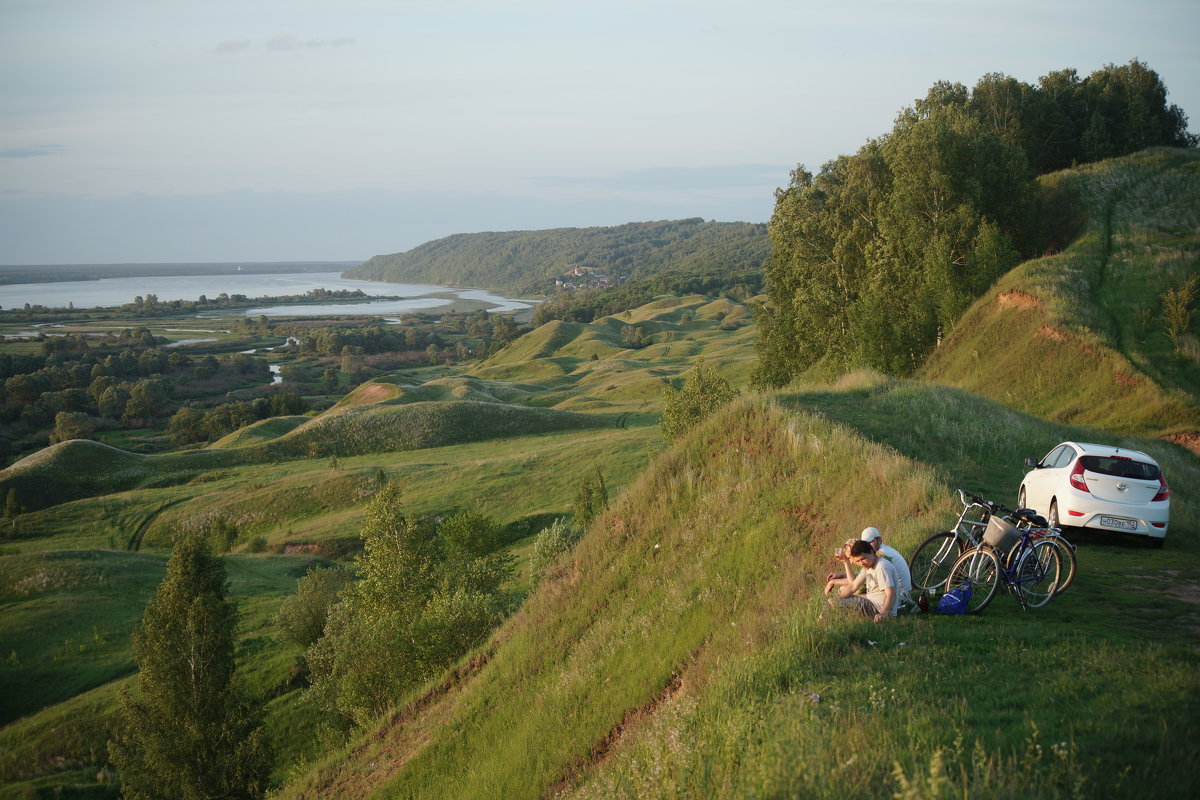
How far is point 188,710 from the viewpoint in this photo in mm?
23344

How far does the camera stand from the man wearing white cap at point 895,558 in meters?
9.73

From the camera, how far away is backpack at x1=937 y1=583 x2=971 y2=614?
32.2ft

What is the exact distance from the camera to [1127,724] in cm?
619

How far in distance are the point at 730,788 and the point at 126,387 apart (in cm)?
15097

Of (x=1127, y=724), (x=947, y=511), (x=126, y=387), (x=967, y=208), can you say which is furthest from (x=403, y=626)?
(x=126, y=387)

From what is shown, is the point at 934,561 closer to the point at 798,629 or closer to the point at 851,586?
the point at 851,586

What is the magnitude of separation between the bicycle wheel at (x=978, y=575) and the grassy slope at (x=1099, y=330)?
79.8ft

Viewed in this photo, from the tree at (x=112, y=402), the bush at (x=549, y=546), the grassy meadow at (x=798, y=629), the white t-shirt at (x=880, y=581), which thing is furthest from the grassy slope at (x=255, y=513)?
the tree at (x=112, y=402)

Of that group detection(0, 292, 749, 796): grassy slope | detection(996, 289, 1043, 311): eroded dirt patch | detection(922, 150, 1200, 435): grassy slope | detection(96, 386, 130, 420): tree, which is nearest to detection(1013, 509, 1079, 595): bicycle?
detection(922, 150, 1200, 435): grassy slope

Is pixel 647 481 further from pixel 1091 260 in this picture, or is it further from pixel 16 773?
pixel 1091 260

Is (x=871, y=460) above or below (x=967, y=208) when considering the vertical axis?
below

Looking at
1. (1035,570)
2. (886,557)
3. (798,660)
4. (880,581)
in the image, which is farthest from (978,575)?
(798,660)

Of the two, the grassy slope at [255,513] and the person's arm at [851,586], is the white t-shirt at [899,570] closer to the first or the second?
the person's arm at [851,586]

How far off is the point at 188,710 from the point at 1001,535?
24.4 metres
